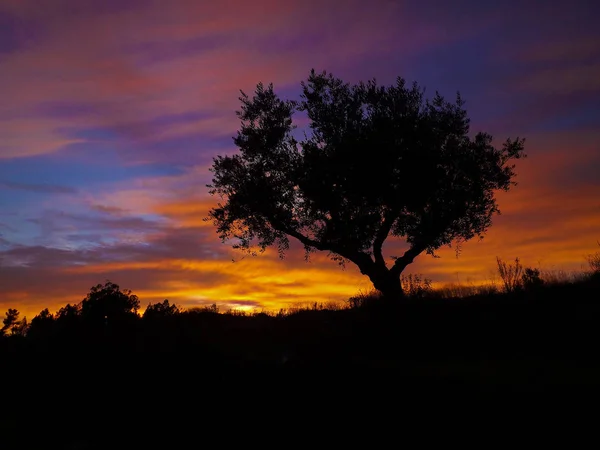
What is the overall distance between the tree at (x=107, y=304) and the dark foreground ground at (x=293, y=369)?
16.3 ft

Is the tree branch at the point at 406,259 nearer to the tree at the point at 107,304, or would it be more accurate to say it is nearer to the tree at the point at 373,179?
the tree at the point at 373,179

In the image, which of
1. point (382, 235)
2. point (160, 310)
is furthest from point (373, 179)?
point (160, 310)

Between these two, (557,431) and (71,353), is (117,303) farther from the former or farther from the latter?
(557,431)

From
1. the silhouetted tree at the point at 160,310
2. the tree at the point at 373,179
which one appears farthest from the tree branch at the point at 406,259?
the silhouetted tree at the point at 160,310

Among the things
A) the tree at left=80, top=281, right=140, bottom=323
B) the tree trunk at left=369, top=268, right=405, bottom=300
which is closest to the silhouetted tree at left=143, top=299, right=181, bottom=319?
the tree at left=80, top=281, right=140, bottom=323

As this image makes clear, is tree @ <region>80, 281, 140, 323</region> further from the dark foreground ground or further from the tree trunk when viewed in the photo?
the tree trunk

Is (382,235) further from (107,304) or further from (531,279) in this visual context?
(107,304)

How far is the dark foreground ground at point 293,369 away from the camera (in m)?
9.73

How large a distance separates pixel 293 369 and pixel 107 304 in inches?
705

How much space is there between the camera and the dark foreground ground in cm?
973

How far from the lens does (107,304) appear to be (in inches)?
1062

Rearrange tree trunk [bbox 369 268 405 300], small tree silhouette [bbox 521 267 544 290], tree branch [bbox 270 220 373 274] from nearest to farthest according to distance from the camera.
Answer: small tree silhouette [bbox 521 267 544 290], tree trunk [bbox 369 268 405 300], tree branch [bbox 270 220 373 274]

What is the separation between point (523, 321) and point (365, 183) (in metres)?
11.5

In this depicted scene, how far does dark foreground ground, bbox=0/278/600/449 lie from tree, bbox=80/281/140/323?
498cm
